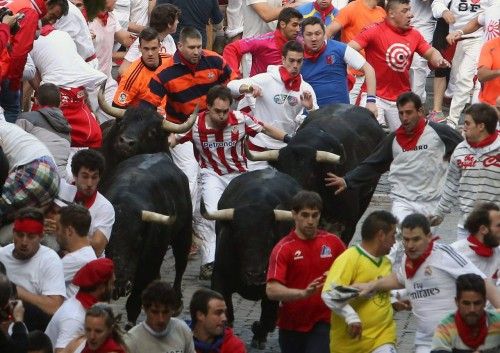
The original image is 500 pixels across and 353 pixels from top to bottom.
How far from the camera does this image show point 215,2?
73.9 ft

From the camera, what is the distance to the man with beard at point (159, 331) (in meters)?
12.1

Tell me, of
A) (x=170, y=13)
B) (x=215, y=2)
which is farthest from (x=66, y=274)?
(x=215, y=2)

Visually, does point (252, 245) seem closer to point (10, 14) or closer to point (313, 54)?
point (10, 14)

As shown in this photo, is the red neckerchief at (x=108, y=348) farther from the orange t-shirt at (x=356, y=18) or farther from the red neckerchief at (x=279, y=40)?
the orange t-shirt at (x=356, y=18)

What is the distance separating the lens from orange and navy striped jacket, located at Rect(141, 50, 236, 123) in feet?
59.4

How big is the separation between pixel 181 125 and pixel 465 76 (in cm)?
660

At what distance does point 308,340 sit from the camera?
13.4 metres

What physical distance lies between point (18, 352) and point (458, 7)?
45.0 feet

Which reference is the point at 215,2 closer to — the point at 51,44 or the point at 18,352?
the point at 51,44

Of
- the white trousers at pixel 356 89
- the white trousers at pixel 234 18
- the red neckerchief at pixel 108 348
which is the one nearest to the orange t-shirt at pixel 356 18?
the white trousers at pixel 356 89

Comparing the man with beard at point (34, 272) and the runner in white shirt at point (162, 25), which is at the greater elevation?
the man with beard at point (34, 272)

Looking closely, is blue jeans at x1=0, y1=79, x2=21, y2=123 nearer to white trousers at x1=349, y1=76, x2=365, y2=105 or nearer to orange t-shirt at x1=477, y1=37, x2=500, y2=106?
orange t-shirt at x1=477, y1=37, x2=500, y2=106

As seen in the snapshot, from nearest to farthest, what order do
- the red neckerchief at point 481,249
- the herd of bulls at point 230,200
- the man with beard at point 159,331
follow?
1. the man with beard at point 159,331
2. the red neckerchief at point 481,249
3. the herd of bulls at point 230,200

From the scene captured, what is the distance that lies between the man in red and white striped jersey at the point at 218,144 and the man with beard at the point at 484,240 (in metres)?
4.07
